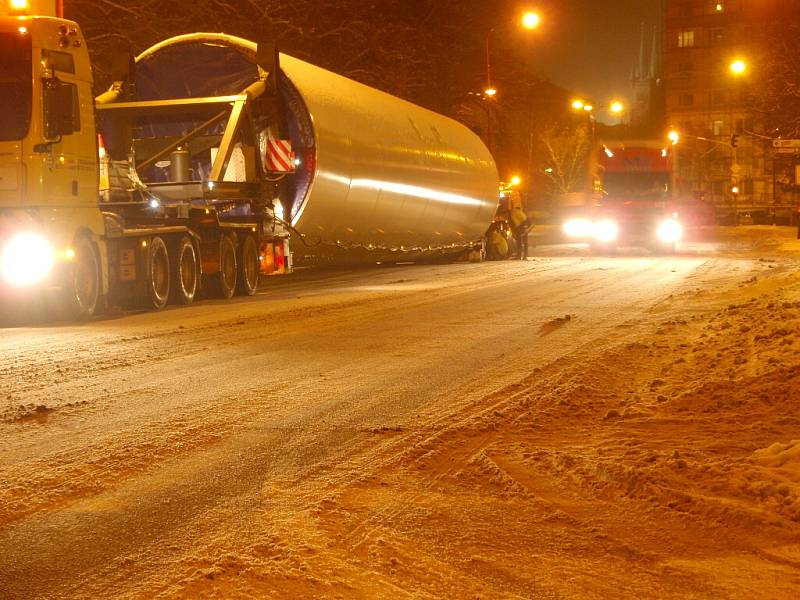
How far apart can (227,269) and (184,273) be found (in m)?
1.44

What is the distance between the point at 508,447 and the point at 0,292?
31.5ft

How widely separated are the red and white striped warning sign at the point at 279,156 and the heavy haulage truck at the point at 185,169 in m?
0.03

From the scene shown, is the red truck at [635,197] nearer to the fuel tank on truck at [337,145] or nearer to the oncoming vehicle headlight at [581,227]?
the oncoming vehicle headlight at [581,227]

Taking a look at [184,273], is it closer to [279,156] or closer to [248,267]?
[248,267]

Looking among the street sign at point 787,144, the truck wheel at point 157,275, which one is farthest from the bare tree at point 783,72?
the truck wheel at point 157,275

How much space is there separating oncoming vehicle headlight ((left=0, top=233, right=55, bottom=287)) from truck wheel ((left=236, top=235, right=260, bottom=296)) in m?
5.75

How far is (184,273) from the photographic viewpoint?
1848cm

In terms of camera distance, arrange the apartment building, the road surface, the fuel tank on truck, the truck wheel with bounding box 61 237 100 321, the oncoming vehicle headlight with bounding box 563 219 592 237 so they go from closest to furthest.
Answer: the road surface
the truck wheel with bounding box 61 237 100 321
the fuel tank on truck
the oncoming vehicle headlight with bounding box 563 219 592 237
the apartment building

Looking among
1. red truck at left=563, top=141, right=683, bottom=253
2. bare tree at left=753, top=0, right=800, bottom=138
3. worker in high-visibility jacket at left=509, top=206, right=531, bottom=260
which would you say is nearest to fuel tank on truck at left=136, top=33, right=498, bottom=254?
worker in high-visibility jacket at left=509, top=206, right=531, bottom=260

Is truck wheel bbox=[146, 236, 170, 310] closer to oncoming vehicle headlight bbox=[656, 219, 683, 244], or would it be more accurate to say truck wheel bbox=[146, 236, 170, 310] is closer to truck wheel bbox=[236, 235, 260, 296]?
truck wheel bbox=[236, 235, 260, 296]

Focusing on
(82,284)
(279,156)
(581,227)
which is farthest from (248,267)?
(581,227)

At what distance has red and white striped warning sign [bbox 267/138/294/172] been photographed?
1998 cm

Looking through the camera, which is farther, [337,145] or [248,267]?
[337,145]

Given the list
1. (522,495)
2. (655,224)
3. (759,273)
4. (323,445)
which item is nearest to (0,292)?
(323,445)
